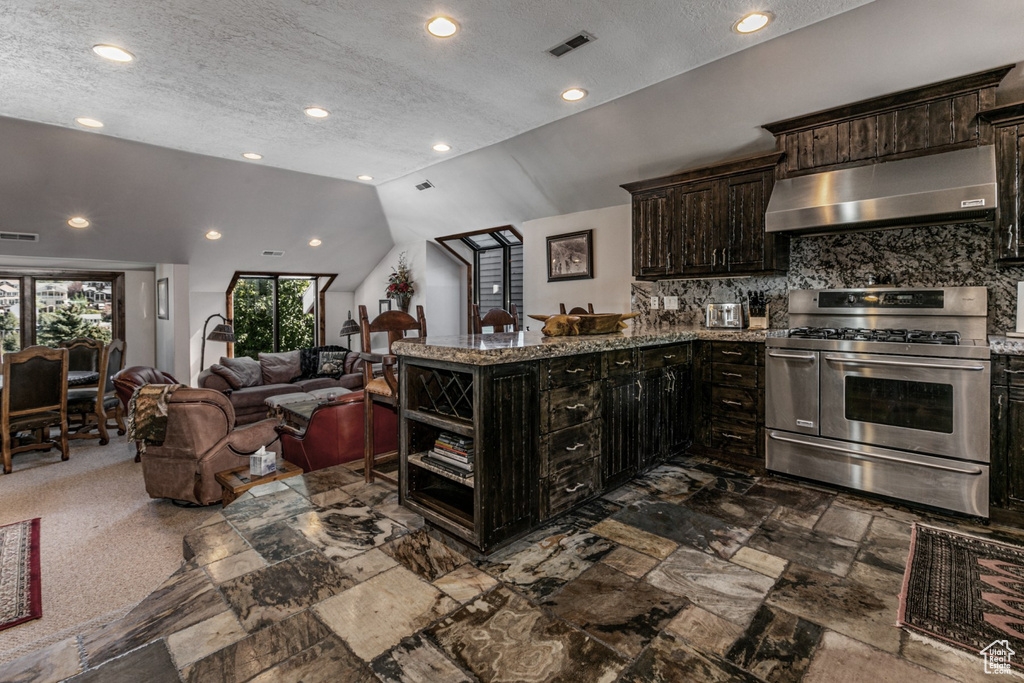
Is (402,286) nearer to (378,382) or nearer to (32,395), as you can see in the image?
(32,395)

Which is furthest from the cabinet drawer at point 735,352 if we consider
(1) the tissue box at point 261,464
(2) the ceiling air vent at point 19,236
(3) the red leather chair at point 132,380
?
(2) the ceiling air vent at point 19,236

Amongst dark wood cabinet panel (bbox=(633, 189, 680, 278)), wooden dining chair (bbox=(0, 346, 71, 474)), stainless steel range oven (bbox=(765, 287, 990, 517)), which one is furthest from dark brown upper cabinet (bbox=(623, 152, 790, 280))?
wooden dining chair (bbox=(0, 346, 71, 474))

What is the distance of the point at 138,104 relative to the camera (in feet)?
12.5

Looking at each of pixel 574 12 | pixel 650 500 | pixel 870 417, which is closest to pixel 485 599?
pixel 650 500

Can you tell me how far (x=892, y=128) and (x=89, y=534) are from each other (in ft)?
19.6

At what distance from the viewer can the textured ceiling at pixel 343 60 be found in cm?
255

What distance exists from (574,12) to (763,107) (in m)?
1.66

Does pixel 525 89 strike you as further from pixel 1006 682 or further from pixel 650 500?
pixel 1006 682

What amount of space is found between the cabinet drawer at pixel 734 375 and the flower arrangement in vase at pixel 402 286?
5471 mm

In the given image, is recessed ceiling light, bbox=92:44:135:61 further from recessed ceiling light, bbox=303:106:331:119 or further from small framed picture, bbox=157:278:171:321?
small framed picture, bbox=157:278:171:321

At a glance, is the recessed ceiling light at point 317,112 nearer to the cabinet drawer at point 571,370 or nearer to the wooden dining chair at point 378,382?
the wooden dining chair at point 378,382

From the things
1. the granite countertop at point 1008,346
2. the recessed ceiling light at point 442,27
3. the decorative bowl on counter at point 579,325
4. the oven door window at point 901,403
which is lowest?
the oven door window at point 901,403

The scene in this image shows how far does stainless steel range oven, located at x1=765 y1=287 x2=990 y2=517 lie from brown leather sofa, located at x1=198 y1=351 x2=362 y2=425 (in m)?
5.73

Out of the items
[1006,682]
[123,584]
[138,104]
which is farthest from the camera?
[138,104]
